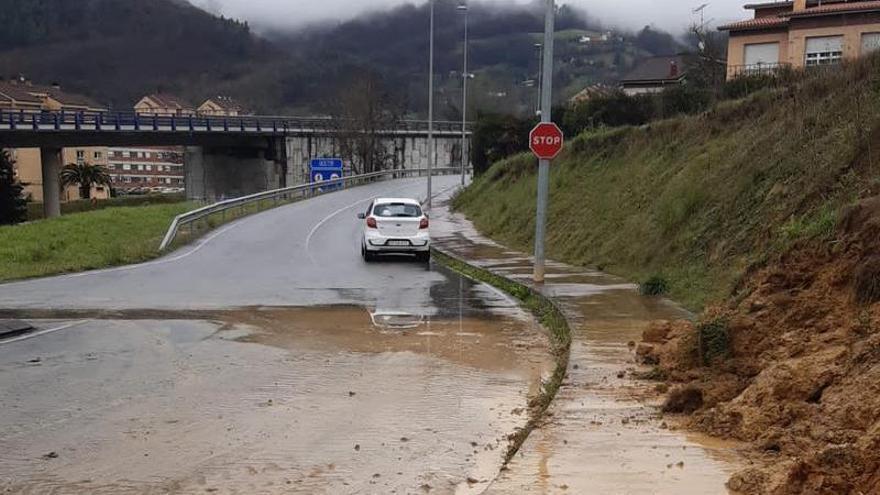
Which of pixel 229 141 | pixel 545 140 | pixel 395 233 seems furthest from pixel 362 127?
pixel 545 140

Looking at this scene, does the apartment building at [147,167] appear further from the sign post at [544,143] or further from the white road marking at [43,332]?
the white road marking at [43,332]

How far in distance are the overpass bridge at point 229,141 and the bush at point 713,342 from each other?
66.0 metres

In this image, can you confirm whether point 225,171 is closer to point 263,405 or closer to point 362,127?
point 362,127

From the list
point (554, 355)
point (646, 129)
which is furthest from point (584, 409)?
point (646, 129)

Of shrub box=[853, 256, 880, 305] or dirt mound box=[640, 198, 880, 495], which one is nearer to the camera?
dirt mound box=[640, 198, 880, 495]

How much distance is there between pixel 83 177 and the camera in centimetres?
9112

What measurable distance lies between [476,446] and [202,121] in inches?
2987

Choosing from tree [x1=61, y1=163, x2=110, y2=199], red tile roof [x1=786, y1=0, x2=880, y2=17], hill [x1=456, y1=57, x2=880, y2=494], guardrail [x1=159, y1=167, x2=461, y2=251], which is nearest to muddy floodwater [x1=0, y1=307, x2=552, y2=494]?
Answer: hill [x1=456, y1=57, x2=880, y2=494]

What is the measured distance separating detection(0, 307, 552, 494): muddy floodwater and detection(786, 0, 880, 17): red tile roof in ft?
111

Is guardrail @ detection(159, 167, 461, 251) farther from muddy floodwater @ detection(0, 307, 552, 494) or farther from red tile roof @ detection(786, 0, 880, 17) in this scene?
red tile roof @ detection(786, 0, 880, 17)

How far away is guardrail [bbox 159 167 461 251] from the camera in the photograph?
28.7 metres

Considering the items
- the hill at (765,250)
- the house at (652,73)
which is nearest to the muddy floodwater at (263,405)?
the hill at (765,250)

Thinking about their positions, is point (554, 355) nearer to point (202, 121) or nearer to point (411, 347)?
point (411, 347)

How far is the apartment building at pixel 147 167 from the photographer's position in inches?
5531
